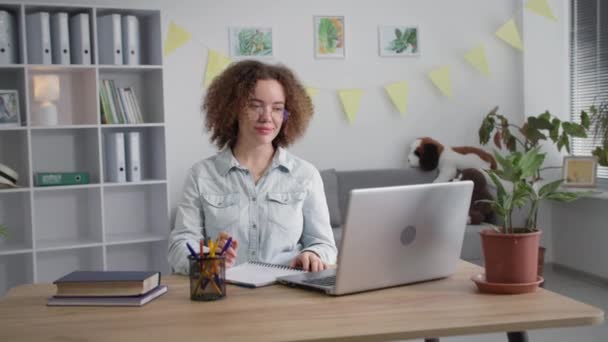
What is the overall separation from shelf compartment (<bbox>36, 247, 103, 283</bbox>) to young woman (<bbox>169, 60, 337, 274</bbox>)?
2.20m

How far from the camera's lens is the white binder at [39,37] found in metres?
3.81

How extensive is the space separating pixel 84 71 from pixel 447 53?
2401 millimetres

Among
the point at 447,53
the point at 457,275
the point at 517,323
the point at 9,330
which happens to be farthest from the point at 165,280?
the point at 447,53

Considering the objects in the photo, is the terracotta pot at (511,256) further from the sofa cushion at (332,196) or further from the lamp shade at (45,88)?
the lamp shade at (45,88)

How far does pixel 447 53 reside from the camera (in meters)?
5.02

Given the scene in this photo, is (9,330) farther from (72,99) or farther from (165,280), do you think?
(72,99)

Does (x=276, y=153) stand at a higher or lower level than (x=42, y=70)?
lower

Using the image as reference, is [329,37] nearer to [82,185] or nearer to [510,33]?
[510,33]

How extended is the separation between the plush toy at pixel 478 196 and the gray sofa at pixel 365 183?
10 centimetres

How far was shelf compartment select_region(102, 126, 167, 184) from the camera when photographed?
13.4 ft

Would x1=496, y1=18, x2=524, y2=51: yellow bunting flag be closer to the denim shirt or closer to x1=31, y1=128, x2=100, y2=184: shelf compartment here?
x1=31, y1=128, x2=100, y2=184: shelf compartment

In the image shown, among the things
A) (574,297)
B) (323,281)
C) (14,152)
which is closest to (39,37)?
(14,152)

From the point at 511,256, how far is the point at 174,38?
3.28m

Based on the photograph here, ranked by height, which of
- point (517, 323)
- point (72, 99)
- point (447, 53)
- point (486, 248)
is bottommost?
point (517, 323)
